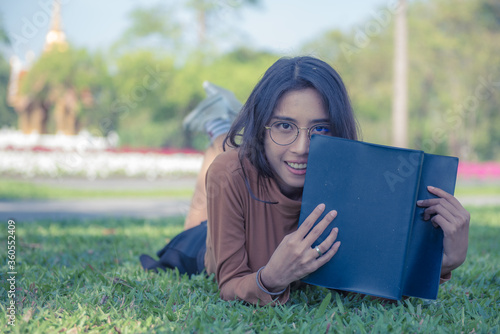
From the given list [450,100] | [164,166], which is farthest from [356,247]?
[450,100]

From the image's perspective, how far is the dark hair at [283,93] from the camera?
6.33 feet

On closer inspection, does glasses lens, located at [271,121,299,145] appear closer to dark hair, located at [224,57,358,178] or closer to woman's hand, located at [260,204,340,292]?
dark hair, located at [224,57,358,178]

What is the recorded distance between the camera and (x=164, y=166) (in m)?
15.4

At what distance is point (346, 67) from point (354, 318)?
84.5 feet

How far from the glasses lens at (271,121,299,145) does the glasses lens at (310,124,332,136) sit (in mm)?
66

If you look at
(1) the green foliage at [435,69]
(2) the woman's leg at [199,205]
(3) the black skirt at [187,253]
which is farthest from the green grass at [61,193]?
(1) the green foliage at [435,69]

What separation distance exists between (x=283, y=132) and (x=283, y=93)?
0.16m

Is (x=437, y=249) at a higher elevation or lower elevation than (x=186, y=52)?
lower

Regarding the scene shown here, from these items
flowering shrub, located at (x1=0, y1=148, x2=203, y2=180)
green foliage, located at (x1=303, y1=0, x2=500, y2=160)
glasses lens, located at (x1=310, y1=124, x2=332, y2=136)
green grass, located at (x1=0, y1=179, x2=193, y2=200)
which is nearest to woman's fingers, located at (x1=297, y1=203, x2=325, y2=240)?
glasses lens, located at (x1=310, y1=124, x2=332, y2=136)

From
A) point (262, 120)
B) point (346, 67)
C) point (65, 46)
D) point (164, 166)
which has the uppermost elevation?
point (346, 67)

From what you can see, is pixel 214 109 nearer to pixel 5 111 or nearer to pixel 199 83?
pixel 199 83

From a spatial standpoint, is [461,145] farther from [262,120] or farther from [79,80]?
[262,120]

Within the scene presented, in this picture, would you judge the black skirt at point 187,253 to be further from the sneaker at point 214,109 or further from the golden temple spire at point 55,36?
the golden temple spire at point 55,36

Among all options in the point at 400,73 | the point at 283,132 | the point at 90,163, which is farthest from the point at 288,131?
the point at 90,163
